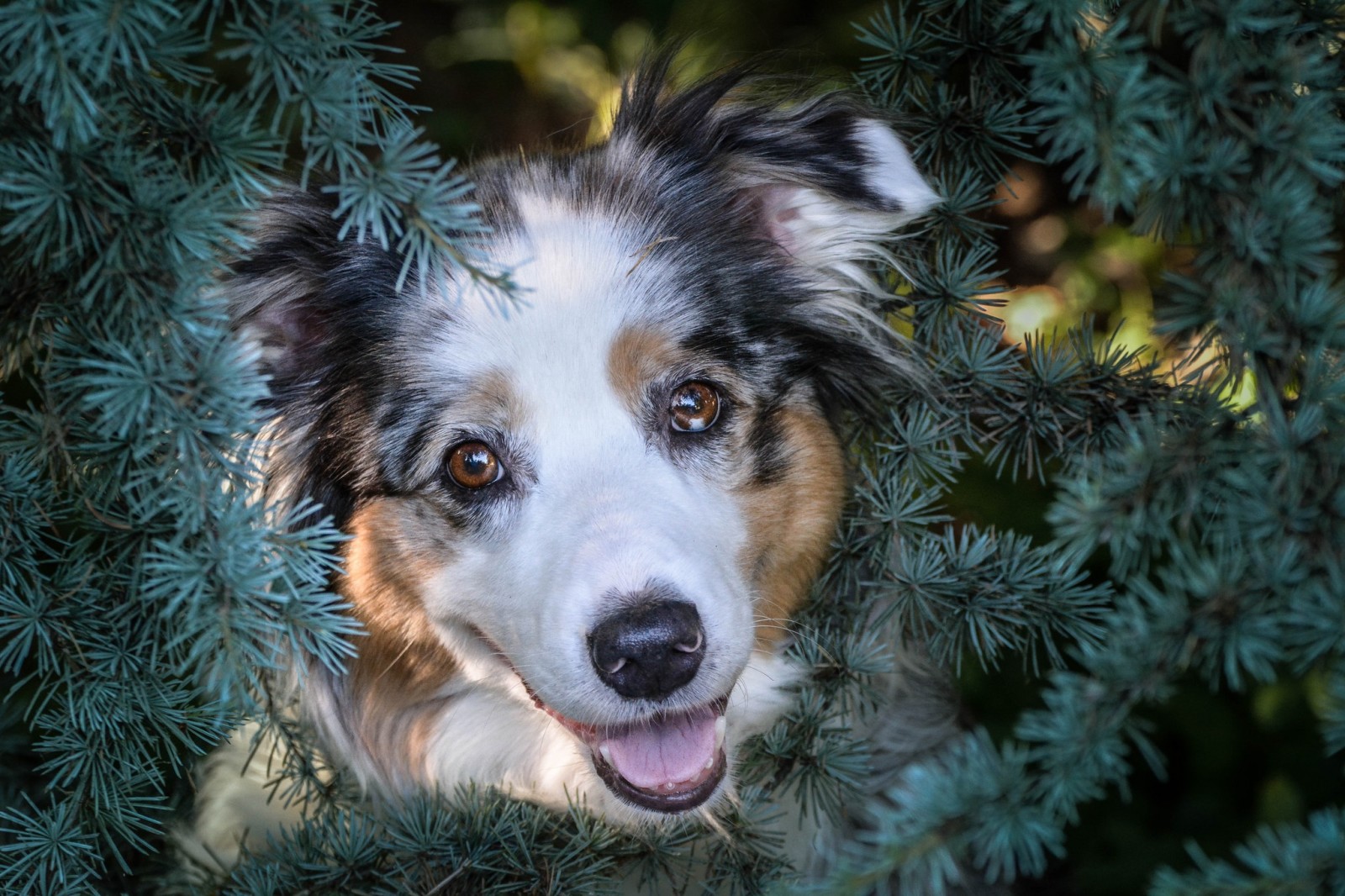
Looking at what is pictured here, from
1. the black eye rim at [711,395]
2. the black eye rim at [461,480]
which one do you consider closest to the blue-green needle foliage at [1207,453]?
the black eye rim at [711,395]

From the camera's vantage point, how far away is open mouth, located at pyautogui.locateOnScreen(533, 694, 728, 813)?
211cm

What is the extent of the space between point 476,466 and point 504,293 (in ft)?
2.35

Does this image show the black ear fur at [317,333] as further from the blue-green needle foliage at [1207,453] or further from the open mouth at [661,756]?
the blue-green needle foliage at [1207,453]

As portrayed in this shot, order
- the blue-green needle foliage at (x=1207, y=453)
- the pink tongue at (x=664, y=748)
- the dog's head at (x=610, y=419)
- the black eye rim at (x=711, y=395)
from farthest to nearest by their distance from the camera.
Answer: the black eye rim at (x=711, y=395) → the pink tongue at (x=664, y=748) → the dog's head at (x=610, y=419) → the blue-green needle foliage at (x=1207, y=453)

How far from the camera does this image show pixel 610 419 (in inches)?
85.7

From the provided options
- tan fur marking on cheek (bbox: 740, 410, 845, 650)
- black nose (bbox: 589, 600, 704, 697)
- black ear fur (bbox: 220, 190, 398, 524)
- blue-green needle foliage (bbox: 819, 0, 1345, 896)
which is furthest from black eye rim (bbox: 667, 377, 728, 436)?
blue-green needle foliage (bbox: 819, 0, 1345, 896)

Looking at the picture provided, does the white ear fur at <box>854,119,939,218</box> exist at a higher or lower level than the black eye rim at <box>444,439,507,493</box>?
higher

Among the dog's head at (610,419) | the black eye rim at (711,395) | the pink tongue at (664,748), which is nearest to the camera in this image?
Result: the dog's head at (610,419)

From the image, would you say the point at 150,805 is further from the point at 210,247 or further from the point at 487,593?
the point at 210,247

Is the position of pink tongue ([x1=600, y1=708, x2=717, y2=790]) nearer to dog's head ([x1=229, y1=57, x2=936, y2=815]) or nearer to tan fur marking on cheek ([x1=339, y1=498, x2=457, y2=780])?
dog's head ([x1=229, y1=57, x2=936, y2=815])

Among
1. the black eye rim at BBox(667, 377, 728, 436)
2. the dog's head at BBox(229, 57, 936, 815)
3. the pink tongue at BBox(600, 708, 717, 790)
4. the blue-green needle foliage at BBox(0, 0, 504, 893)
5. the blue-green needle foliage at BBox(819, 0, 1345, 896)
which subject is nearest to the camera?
the blue-green needle foliage at BBox(819, 0, 1345, 896)

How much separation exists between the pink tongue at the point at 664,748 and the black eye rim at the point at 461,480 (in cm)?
53

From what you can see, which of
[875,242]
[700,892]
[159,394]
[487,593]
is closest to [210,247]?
[159,394]

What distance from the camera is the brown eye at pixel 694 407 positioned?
2.27 metres
